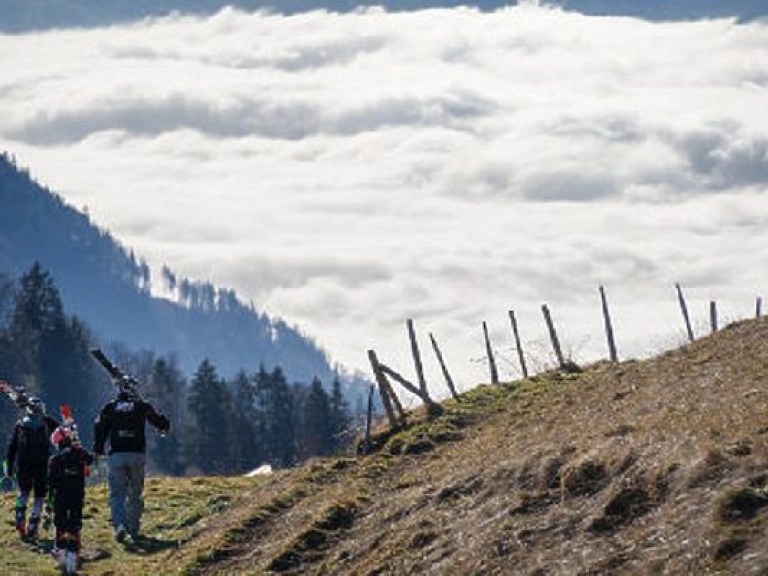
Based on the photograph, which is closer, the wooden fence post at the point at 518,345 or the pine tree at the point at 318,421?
the wooden fence post at the point at 518,345

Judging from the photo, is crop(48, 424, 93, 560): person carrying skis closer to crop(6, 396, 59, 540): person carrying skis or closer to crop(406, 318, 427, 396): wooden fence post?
crop(6, 396, 59, 540): person carrying skis

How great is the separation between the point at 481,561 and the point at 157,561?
396 inches

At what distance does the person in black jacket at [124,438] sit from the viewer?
28.0 metres

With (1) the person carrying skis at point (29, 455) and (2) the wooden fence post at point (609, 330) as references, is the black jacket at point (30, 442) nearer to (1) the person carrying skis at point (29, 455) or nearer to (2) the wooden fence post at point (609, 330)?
(1) the person carrying skis at point (29, 455)

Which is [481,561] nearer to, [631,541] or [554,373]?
[631,541]

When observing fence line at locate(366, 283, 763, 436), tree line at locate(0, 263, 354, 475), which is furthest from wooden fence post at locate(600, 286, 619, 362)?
tree line at locate(0, 263, 354, 475)

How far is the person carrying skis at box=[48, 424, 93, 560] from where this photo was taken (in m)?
24.0

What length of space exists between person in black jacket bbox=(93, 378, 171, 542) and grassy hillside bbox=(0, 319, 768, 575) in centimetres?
118

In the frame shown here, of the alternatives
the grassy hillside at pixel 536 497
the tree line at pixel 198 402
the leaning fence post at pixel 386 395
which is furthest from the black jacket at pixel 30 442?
the tree line at pixel 198 402

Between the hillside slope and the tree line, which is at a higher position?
the tree line

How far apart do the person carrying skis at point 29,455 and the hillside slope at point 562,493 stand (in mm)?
4310

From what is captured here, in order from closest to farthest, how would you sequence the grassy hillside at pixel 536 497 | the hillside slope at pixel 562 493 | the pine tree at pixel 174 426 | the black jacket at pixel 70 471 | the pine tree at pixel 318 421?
the hillside slope at pixel 562 493, the grassy hillside at pixel 536 497, the black jacket at pixel 70 471, the pine tree at pixel 318 421, the pine tree at pixel 174 426

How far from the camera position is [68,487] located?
953 inches

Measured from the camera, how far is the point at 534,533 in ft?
60.0
